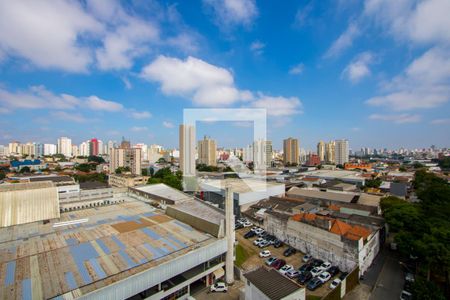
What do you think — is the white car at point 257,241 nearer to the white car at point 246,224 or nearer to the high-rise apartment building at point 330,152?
the white car at point 246,224

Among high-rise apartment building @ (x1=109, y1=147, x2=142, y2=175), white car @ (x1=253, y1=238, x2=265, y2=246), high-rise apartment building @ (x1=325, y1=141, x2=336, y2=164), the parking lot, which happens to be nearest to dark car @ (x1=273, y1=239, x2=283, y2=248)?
the parking lot

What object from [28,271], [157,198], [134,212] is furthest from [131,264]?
[157,198]

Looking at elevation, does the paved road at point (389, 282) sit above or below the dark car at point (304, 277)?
below

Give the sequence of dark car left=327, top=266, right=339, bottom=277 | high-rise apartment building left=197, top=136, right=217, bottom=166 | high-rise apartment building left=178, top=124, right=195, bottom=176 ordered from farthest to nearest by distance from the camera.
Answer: high-rise apartment building left=197, top=136, right=217, bottom=166 < high-rise apartment building left=178, top=124, right=195, bottom=176 < dark car left=327, top=266, right=339, bottom=277

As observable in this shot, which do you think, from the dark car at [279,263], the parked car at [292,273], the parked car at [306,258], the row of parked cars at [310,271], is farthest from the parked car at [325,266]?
the dark car at [279,263]

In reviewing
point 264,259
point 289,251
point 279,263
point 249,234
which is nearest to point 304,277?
point 279,263

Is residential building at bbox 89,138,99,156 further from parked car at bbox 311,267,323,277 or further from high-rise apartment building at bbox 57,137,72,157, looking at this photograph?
parked car at bbox 311,267,323,277

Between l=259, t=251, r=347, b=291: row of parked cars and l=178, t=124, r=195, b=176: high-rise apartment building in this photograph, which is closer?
l=259, t=251, r=347, b=291: row of parked cars
